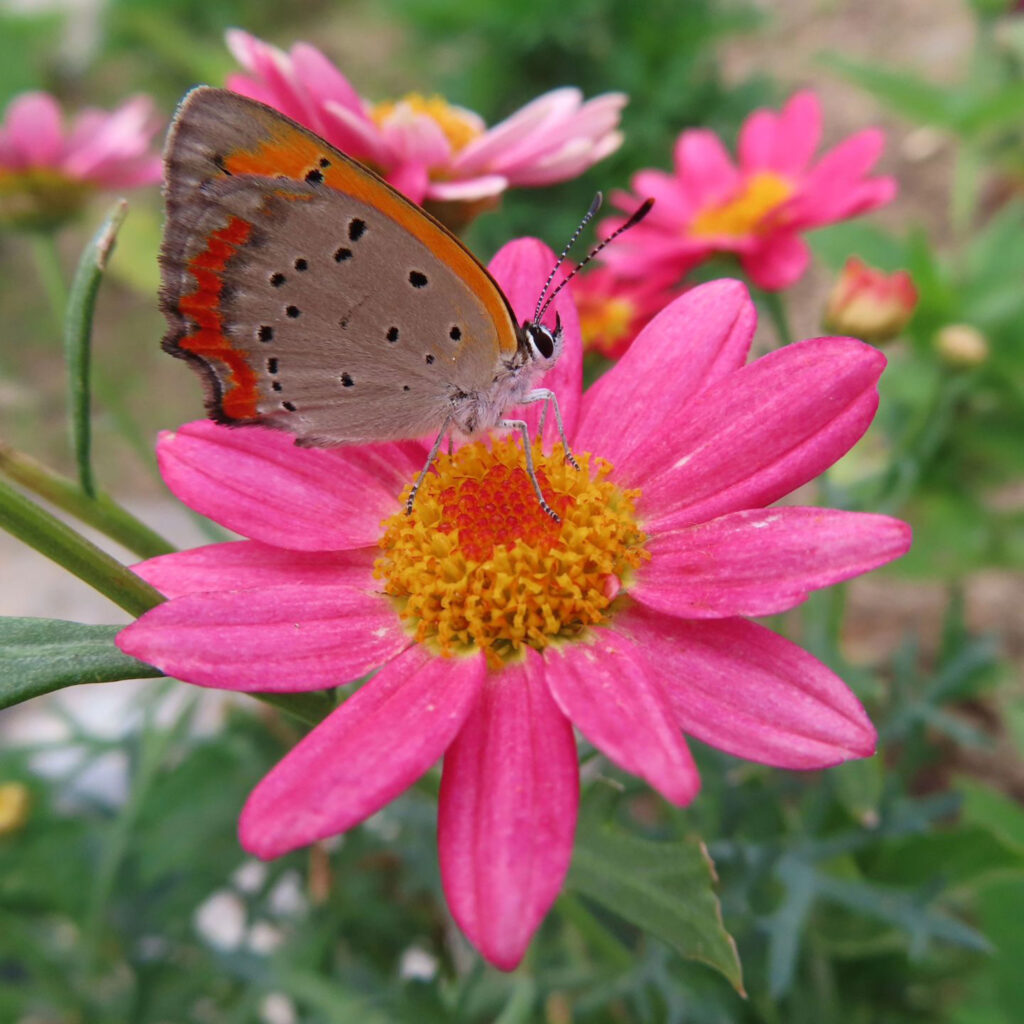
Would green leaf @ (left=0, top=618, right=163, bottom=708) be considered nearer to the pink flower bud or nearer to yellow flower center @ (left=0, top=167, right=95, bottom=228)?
the pink flower bud

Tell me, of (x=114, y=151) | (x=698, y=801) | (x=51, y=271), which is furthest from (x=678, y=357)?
(x=114, y=151)

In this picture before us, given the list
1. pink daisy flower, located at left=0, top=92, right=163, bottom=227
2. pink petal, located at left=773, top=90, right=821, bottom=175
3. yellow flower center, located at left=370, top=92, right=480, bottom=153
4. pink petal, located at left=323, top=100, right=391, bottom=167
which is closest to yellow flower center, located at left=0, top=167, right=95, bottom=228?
pink daisy flower, located at left=0, top=92, right=163, bottom=227

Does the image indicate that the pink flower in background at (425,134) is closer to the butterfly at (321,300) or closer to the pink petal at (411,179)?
the pink petal at (411,179)

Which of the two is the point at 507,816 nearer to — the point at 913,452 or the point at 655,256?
the point at 655,256

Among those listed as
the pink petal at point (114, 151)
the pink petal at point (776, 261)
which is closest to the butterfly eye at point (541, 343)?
the pink petal at point (776, 261)

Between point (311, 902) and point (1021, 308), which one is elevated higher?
point (1021, 308)

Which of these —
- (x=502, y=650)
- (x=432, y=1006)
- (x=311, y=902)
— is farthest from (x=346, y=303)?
(x=311, y=902)

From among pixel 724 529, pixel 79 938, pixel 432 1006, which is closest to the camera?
pixel 724 529

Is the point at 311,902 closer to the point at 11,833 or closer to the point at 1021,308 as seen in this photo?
the point at 11,833
